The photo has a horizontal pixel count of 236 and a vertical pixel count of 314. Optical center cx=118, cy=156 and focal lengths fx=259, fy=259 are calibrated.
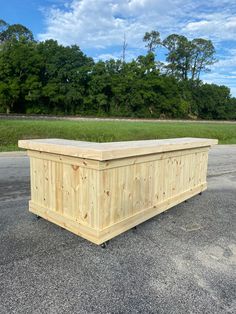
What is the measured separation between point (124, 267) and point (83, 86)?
119 feet

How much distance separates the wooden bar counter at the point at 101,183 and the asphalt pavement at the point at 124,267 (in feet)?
0.64

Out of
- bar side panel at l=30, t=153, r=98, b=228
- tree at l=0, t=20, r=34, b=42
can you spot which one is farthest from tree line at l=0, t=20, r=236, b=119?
bar side panel at l=30, t=153, r=98, b=228

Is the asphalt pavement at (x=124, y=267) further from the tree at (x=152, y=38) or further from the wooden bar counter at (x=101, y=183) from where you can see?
the tree at (x=152, y=38)

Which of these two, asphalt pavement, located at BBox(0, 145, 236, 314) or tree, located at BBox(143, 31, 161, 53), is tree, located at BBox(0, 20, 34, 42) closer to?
tree, located at BBox(143, 31, 161, 53)

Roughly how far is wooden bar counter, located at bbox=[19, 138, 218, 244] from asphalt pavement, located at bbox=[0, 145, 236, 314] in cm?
20

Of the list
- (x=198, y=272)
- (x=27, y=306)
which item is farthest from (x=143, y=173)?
(x=27, y=306)

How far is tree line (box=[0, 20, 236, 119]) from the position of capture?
3262cm

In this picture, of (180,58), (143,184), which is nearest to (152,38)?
(180,58)

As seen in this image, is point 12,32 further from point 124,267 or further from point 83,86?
point 124,267

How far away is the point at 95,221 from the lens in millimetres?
2740

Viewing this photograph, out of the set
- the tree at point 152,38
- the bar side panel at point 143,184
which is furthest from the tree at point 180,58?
the bar side panel at point 143,184

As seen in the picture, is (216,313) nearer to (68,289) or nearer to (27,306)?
(68,289)

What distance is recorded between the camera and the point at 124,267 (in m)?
2.45

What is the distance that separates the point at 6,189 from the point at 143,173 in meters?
2.93
